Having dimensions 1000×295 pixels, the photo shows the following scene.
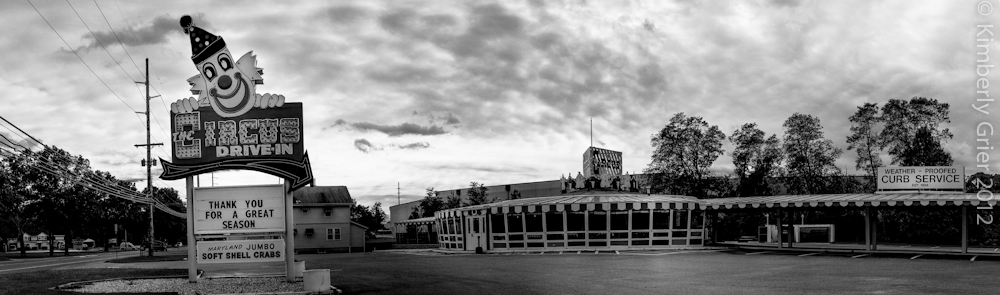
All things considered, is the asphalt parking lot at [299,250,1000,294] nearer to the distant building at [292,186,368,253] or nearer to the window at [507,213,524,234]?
the window at [507,213,524,234]

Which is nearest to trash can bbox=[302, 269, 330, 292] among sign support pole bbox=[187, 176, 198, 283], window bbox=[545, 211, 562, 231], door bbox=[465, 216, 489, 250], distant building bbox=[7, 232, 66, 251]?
sign support pole bbox=[187, 176, 198, 283]

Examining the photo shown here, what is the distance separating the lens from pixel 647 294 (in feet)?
47.3

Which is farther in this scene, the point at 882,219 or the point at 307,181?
the point at 882,219

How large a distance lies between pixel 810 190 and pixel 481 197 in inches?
1168

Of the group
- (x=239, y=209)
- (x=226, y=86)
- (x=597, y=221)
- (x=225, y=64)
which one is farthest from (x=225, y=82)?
(x=597, y=221)

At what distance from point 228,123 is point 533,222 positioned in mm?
20719

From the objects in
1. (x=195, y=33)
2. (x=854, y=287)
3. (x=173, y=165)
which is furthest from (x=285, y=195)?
(x=854, y=287)

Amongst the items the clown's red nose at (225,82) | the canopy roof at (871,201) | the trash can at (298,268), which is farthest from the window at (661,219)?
the clown's red nose at (225,82)

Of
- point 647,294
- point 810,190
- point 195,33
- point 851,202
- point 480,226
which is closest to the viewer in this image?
point 647,294

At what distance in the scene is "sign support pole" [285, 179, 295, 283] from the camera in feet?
63.8

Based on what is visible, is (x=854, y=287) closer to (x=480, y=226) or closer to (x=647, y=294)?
(x=647, y=294)

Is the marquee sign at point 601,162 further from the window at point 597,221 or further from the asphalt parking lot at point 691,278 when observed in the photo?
the asphalt parking lot at point 691,278

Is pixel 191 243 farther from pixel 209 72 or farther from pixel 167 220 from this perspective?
pixel 167 220

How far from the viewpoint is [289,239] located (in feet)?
64.5
